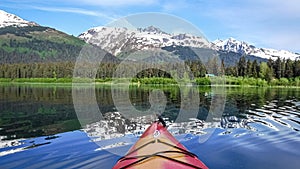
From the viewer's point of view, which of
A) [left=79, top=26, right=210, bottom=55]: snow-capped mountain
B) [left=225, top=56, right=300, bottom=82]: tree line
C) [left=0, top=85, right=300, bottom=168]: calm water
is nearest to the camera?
[left=79, top=26, right=210, bottom=55]: snow-capped mountain

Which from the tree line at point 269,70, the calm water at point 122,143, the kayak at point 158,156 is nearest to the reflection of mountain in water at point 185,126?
the calm water at point 122,143

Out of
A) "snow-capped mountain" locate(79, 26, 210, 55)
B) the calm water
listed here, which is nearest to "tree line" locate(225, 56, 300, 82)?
the calm water

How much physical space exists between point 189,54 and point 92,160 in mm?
4992

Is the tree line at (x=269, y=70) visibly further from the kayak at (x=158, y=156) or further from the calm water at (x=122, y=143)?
the kayak at (x=158, y=156)

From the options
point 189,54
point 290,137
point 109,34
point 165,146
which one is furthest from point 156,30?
point 290,137

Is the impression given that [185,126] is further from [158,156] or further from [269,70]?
[269,70]

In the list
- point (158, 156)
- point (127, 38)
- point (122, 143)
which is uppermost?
point (127, 38)

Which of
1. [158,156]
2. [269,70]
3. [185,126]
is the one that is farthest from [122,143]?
[269,70]

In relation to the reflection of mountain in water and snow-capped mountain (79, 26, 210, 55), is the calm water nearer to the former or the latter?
the reflection of mountain in water

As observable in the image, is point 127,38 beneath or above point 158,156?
above

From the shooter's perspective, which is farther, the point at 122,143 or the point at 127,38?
the point at 122,143

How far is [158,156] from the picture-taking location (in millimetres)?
6367

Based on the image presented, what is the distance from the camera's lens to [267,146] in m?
14.1

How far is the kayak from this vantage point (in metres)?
6.23
